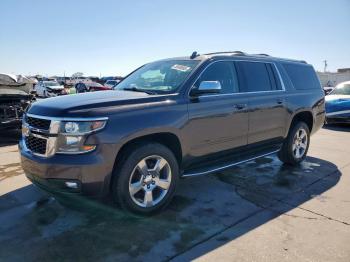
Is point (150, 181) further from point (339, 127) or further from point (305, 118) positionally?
point (339, 127)

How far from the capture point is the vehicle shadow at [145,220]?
3.21m

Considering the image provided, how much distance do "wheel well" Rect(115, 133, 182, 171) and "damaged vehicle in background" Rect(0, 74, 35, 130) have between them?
19.3 feet

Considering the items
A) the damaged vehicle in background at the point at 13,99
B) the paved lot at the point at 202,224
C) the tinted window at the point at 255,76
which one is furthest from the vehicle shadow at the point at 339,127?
the damaged vehicle in background at the point at 13,99

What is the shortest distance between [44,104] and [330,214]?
3.54 m

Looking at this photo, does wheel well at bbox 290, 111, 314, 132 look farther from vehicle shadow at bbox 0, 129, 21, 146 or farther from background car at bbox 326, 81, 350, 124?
vehicle shadow at bbox 0, 129, 21, 146

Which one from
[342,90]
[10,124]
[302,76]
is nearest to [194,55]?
[302,76]

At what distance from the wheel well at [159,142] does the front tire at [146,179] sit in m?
0.05

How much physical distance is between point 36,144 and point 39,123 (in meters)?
0.22

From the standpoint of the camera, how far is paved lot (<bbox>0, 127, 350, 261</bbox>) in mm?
3186

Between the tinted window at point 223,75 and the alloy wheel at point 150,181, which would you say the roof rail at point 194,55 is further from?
the alloy wheel at point 150,181

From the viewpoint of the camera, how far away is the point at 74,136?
11.0ft

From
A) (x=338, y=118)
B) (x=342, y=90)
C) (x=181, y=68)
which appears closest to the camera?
(x=181, y=68)

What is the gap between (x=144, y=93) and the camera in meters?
4.25

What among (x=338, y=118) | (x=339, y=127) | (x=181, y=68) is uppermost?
(x=181, y=68)
